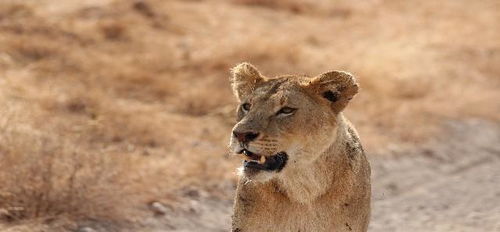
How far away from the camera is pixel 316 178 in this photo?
5.00 m

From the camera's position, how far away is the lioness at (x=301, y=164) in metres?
4.84

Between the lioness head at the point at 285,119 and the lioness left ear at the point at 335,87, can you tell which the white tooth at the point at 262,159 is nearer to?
the lioness head at the point at 285,119

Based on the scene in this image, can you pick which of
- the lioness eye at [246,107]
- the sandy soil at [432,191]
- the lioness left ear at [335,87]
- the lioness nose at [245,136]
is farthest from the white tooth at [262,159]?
the sandy soil at [432,191]

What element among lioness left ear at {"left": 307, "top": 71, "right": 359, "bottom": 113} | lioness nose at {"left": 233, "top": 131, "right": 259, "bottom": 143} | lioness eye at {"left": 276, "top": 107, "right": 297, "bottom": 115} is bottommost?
lioness nose at {"left": 233, "top": 131, "right": 259, "bottom": 143}

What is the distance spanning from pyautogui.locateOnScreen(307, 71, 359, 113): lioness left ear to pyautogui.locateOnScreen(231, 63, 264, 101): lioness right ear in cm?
33

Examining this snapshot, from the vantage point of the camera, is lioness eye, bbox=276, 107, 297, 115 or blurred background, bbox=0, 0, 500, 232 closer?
lioness eye, bbox=276, 107, 297, 115

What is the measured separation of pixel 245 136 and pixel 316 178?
1.76 ft

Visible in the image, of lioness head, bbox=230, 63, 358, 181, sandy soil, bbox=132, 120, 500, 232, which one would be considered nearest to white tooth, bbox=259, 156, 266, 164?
lioness head, bbox=230, 63, 358, 181

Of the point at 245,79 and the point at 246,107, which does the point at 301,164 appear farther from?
the point at 245,79

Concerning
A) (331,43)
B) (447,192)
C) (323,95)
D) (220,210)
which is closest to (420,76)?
(331,43)

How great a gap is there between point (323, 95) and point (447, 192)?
4775mm

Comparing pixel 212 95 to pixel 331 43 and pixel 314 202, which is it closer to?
pixel 331 43

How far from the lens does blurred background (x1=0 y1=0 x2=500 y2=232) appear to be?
7770 millimetres

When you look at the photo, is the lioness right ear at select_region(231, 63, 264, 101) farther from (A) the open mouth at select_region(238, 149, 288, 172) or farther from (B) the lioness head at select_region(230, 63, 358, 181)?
(A) the open mouth at select_region(238, 149, 288, 172)
